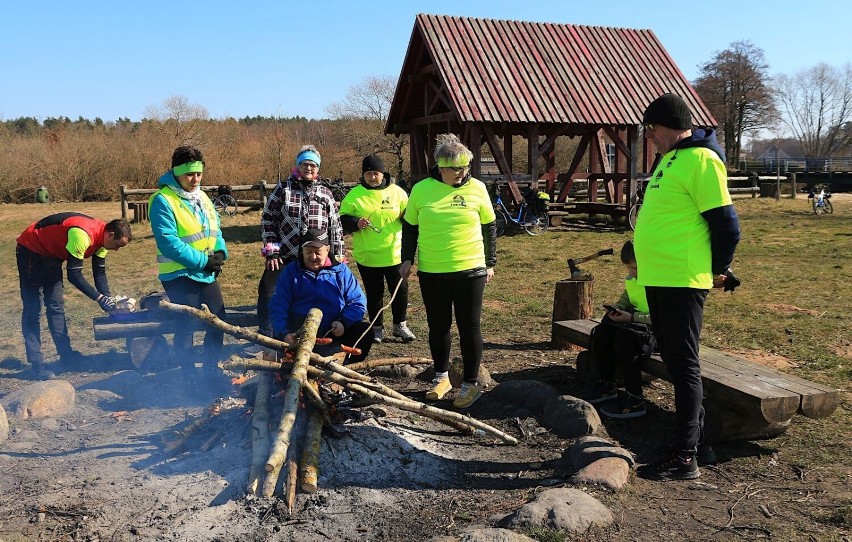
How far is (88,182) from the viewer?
28.8 meters

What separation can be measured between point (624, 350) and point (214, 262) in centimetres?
305

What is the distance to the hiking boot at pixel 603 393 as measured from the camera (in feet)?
16.1

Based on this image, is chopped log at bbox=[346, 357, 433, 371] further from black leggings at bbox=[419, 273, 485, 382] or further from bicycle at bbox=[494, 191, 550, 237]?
bicycle at bbox=[494, 191, 550, 237]

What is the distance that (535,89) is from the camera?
16.1m

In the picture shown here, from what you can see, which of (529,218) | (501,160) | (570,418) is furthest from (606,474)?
(501,160)

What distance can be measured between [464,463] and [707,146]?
2106 mm

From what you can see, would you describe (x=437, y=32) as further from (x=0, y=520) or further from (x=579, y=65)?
(x=0, y=520)

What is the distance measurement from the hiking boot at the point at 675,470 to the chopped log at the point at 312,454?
170 centimetres

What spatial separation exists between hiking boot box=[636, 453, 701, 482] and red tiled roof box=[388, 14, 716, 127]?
1179cm

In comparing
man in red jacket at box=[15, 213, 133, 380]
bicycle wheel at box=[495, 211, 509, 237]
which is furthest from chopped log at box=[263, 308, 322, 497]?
bicycle wheel at box=[495, 211, 509, 237]

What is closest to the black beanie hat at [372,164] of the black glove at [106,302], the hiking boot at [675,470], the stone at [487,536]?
the black glove at [106,302]

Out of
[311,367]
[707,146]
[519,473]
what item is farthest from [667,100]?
[311,367]

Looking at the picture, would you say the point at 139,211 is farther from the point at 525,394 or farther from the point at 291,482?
the point at 291,482

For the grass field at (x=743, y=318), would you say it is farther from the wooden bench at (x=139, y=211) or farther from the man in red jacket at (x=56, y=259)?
the wooden bench at (x=139, y=211)
